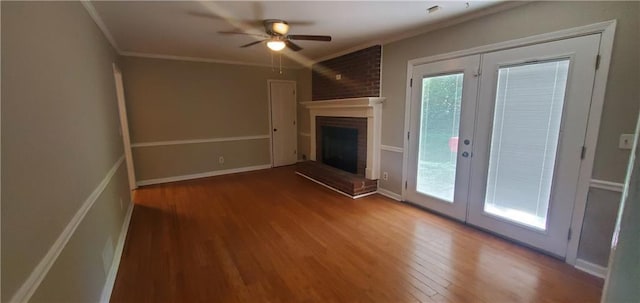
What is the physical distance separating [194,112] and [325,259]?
4.07 m

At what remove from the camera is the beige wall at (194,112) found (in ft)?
15.0

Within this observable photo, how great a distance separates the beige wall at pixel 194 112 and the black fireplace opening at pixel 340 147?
1511mm

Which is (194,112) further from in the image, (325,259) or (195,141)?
(325,259)

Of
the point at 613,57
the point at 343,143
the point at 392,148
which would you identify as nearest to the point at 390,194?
the point at 392,148

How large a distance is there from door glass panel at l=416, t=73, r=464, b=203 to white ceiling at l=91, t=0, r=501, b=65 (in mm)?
738

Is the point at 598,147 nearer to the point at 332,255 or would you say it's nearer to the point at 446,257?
the point at 446,257

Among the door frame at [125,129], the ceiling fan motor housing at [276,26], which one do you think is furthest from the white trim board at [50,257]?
the door frame at [125,129]

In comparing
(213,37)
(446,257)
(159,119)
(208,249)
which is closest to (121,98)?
(159,119)

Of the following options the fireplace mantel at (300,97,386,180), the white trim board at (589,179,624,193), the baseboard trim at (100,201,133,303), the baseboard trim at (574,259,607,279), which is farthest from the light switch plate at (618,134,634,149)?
the baseboard trim at (100,201,133,303)

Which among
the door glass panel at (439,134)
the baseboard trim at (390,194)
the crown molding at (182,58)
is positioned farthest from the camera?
the crown molding at (182,58)

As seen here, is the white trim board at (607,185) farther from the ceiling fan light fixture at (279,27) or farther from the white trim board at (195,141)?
the white trim board at (195,141)

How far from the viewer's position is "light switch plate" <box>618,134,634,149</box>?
6.32 feet

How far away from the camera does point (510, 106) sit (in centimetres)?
255

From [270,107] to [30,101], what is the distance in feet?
16.0
